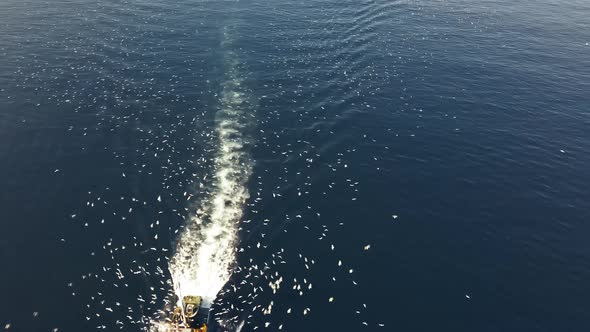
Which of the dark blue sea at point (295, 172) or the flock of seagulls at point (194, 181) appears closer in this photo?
the flock of seagulls at point (194, 181)

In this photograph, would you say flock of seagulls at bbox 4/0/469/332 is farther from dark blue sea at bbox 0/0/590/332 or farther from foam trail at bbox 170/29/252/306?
foam trail at bbox 170/29/252/306

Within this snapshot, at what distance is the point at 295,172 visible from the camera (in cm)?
6219

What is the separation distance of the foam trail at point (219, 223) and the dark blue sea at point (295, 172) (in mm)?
362

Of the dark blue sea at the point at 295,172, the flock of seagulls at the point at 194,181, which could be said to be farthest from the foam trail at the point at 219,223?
the flock of seagulls at the point at 194,181

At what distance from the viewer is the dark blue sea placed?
4562 cm

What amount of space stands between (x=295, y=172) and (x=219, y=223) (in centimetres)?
1483

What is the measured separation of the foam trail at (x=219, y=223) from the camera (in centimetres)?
4681

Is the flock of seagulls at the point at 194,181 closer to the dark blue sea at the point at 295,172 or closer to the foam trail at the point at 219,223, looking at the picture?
the dark blue sea at the point at 295,172

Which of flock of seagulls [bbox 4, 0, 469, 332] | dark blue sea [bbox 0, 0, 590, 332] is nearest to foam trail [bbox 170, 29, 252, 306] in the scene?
dark blue sea [bbox 0, 0, 590, 332]

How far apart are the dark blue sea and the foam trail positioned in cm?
36

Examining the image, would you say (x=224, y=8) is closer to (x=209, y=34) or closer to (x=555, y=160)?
(x=209, y=34)

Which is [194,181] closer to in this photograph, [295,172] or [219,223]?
[219,223]

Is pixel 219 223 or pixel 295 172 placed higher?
pixel 295 172

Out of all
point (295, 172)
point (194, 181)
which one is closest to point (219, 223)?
point (194, 181)
